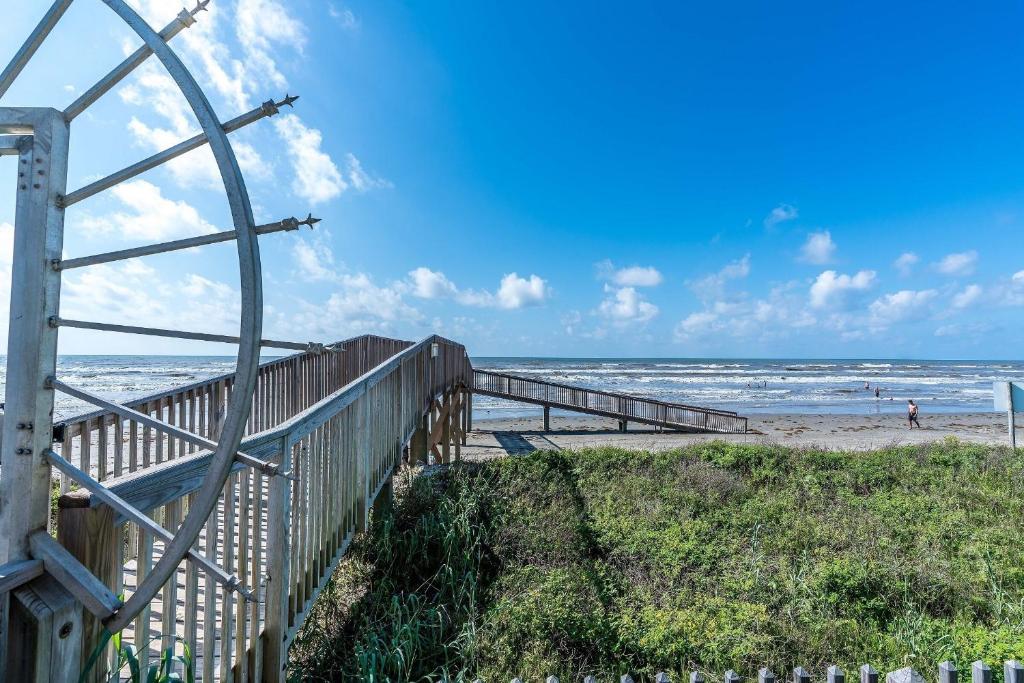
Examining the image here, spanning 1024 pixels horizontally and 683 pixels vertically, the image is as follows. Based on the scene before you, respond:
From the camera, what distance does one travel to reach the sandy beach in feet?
48.0

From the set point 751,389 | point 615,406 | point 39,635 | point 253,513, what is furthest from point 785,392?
point 39,635

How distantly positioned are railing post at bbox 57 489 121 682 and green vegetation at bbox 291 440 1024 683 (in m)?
1.85

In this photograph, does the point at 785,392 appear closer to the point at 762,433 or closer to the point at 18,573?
the point at 762,433

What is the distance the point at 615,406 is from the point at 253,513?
1709 cm

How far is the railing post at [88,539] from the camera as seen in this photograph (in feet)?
4.58

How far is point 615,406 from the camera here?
1861 cm

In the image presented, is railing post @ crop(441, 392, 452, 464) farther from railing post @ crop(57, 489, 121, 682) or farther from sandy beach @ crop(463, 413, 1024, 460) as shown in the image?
railing post @ crop(57, 489, 121, 682)

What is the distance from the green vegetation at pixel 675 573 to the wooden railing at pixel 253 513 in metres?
0.69

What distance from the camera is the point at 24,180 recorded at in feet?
4.34

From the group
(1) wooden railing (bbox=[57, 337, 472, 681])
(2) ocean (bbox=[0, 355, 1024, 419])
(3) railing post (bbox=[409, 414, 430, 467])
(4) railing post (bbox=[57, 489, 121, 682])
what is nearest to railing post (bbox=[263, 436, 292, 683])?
(1) wooden railing (bbox=[57, 337, 472, 681])

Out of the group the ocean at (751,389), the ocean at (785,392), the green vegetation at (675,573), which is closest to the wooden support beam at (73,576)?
the green vegetation at (675,573)

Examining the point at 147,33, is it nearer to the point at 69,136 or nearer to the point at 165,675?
the point at 69,136

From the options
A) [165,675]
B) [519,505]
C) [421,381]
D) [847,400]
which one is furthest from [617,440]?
[847,400]

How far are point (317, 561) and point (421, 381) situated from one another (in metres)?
4.93
